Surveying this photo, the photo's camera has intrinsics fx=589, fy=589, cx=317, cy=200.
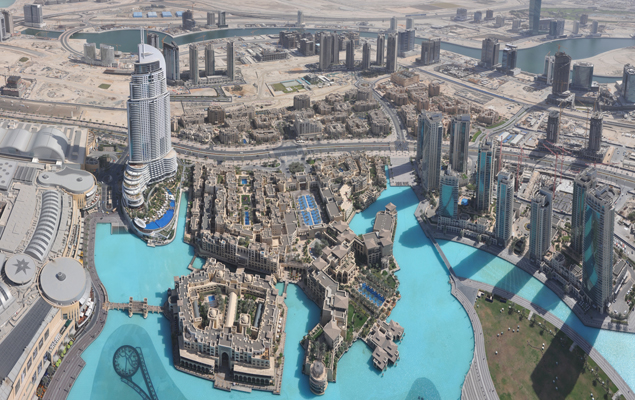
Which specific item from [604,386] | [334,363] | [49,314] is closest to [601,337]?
[604,386]

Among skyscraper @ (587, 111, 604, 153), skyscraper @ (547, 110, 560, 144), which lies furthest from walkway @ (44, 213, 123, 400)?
skyscraper @ (587, 111, 604, 153)

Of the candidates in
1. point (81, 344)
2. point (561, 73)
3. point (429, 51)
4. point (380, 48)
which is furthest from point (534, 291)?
point (429, 51)

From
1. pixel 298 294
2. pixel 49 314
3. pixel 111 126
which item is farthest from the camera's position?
pixel 111 126

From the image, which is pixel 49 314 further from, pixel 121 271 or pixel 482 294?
pixel 482 294

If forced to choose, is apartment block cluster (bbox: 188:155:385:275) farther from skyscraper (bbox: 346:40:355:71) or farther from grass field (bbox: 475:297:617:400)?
skyscraper (bbox: 346:40:355:71)

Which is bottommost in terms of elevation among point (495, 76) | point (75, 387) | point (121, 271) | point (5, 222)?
point (75, 387)

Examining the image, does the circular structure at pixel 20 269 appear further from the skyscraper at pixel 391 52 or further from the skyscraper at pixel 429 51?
the skyscraper at pixel 429 51

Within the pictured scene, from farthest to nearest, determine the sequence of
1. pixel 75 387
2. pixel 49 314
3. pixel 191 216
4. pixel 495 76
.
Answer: pixel 495 76 < pixel 191 216 < pixel 49 314 < pixel 75 387
